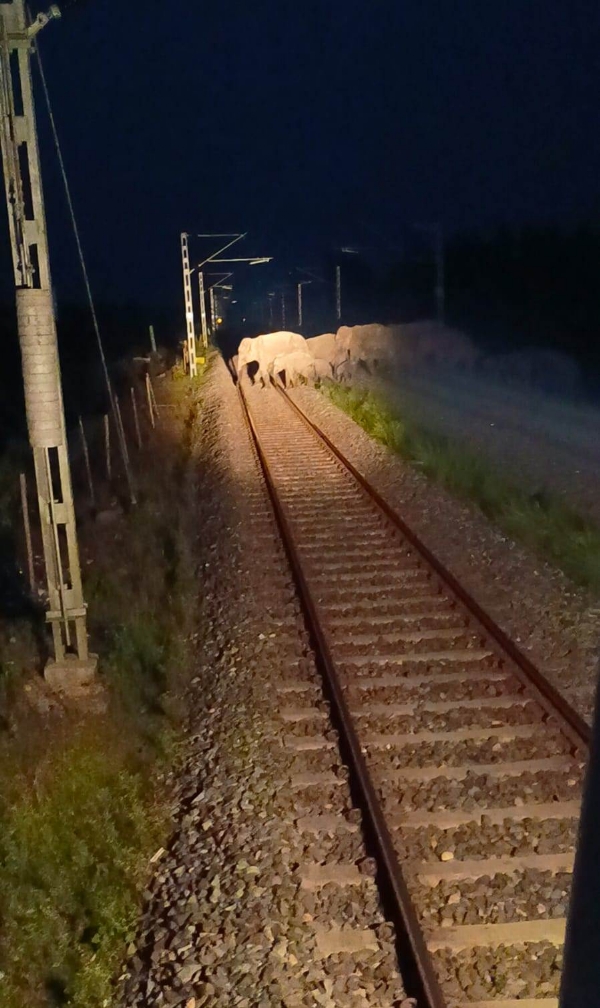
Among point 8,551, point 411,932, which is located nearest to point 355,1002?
point 411,932

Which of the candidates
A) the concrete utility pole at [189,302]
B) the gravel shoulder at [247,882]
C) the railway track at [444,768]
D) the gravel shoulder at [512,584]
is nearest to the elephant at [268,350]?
the concrete utility pole at [189,302]

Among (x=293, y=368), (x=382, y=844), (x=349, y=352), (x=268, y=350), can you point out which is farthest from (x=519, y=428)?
(x=382, y=844)

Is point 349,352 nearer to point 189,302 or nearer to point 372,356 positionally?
point 372,356

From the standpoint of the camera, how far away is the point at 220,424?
22.1 metres

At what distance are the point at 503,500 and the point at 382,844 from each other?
8302 millimetres

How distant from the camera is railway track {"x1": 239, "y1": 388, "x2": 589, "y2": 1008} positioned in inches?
160

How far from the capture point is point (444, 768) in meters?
5.47

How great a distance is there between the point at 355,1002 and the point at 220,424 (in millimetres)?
18800

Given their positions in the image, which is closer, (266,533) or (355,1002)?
(355,1002)

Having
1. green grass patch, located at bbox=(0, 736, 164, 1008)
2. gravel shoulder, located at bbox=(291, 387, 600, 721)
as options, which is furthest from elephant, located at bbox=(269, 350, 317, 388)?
green grass patch, located at bbox=(0, 736, 164, 1008)

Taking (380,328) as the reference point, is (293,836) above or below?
below

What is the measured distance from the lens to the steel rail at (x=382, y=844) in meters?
3.82

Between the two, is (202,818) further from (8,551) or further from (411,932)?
(8,551)

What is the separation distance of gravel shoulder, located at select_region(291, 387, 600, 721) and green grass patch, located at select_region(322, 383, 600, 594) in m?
0.20
